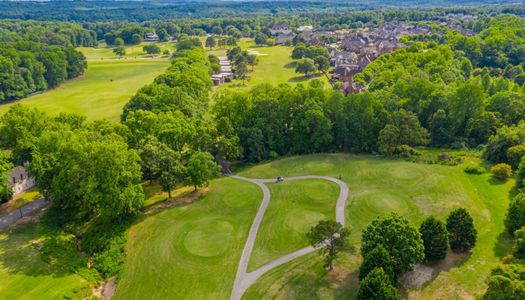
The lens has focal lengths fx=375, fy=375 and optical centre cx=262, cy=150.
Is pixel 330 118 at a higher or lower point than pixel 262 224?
higher

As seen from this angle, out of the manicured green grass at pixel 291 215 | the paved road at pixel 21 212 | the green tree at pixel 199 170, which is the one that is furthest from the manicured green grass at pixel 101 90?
the manicured green grass at pixel 291 215

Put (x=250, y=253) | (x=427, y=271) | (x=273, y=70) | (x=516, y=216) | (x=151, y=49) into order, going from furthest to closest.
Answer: (x=151, y=49), (x=273, y=70), (x=250, y=253), (x=516, y=216), (x=427, y=271)

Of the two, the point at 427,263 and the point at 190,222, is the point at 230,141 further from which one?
the point at 427,263

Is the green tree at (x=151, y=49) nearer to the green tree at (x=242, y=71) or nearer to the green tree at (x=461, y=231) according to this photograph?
the green tree at (x=242, y=71)

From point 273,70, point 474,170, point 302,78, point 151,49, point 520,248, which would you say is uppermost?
point 151,49

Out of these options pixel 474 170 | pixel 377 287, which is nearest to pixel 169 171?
pixel 377 287

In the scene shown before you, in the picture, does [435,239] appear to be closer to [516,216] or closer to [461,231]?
[461,231]

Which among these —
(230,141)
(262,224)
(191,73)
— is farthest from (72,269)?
(191,73)
